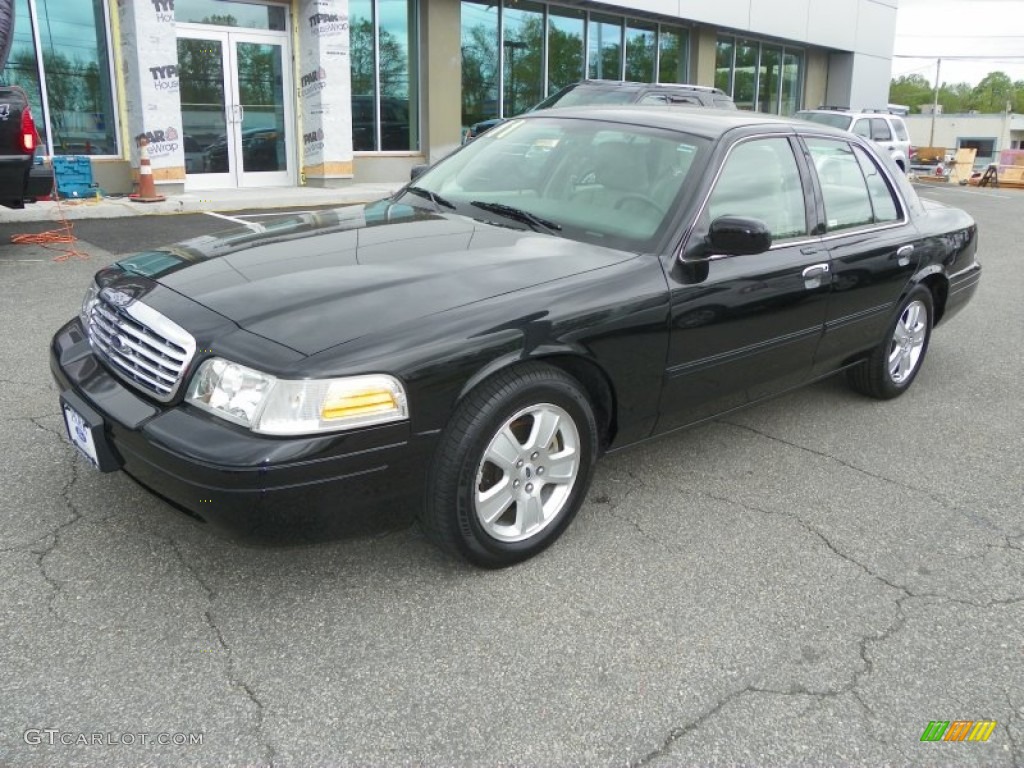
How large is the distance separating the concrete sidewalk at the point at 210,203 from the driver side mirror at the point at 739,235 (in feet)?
31.8

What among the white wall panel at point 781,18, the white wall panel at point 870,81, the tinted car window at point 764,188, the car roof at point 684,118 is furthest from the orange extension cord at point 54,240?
the white wall panel at point 870,81

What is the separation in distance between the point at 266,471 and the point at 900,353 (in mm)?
3936

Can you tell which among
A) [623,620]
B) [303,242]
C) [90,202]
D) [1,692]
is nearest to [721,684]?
[623,620]

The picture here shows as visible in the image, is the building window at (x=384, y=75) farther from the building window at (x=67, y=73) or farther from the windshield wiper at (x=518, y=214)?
the windshield wiper at (x=518, y=214)

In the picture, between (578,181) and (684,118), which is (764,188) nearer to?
(684,118)

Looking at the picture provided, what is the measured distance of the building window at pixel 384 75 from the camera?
1513cm

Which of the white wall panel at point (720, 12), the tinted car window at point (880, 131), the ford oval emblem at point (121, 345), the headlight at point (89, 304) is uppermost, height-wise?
the white wall panel at point (720, 12)

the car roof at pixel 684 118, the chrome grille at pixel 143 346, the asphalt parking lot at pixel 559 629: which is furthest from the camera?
the car roof at pixel 684 118

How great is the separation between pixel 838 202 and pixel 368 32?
12985 mm

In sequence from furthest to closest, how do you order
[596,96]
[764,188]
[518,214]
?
[596,96], [764,188], [518,214]

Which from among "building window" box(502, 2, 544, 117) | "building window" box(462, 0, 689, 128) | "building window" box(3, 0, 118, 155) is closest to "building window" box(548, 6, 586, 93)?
"building window" box(462, 0, 689, 128)

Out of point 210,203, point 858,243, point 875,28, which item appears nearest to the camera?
point 858,243

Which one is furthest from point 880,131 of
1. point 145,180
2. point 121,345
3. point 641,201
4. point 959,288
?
point 121,345

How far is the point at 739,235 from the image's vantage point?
3.20m
